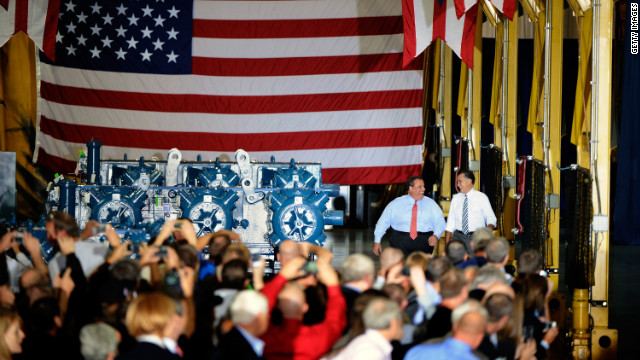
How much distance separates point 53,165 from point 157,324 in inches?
443

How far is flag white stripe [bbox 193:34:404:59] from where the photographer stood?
14.5 m

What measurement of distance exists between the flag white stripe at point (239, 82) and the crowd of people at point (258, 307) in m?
8.43

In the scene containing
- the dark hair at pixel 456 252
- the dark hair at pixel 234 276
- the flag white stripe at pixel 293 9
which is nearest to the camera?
the dark hair at pixel 234 276

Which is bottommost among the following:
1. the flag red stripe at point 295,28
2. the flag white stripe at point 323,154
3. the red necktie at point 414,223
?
the red necktie at point 414,223

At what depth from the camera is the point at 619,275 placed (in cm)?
1267

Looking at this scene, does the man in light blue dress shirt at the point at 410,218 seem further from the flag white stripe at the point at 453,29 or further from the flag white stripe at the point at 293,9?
the flag white stripe at the point at 293,9

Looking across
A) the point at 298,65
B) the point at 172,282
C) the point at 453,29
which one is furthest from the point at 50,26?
the point at 172,282

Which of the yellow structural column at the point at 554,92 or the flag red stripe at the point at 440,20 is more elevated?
the flag red stripe at the point at 440,20

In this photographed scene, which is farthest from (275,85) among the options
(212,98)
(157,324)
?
(157,324)

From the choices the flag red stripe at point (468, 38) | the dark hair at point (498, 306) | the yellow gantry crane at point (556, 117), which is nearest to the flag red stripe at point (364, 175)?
the yellow gantry crane at point (556, 117)

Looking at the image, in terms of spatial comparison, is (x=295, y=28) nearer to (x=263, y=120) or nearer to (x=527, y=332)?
(x=263, y=120)

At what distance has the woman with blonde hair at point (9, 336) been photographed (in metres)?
4.26

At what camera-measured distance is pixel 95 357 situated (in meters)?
3.94

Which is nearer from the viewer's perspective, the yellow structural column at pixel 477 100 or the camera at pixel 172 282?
the camera at pixel 172 282
